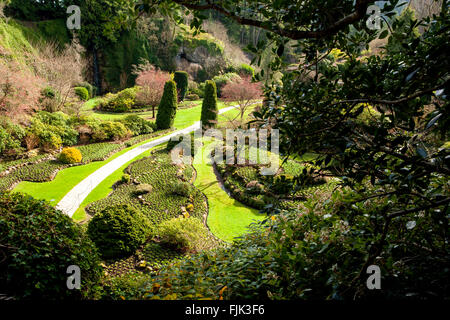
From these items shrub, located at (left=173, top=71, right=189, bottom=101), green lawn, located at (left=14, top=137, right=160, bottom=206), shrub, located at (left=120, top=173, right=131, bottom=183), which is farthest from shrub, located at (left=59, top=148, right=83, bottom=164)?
shrub, located at (left=173, top=71, right=189, bottom=101)

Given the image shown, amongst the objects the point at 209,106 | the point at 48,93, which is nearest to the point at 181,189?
the point at 209,106

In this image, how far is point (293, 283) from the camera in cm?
204

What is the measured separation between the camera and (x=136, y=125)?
1617cm

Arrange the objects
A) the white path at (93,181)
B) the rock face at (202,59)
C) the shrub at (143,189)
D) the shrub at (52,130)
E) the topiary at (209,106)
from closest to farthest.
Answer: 1. the white path at (93,181)
2. the shrub at (143,189)
3. the shrub at (52,130)
4. the topiary at (209,106)
5. the rock face at (202,59)

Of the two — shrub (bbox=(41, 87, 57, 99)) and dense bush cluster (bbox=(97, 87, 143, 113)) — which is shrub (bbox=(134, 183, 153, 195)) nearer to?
shrub (bbox=(41, 87, 57, 99))

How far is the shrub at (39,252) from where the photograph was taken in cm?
285

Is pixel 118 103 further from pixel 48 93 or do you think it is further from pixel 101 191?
pixel 101 191

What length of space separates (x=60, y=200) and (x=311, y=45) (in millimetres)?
9207

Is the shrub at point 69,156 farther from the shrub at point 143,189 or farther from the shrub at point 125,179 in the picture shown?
the shrub at point 143,189

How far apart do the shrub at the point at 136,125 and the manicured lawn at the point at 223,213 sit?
666 centimetres

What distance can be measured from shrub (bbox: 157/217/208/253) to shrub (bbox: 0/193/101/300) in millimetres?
3086

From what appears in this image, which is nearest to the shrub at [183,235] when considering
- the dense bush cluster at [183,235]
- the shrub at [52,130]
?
the dense bush cluster at [183,235]

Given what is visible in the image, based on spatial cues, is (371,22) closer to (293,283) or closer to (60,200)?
(293,283)

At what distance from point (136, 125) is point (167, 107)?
230 cm
